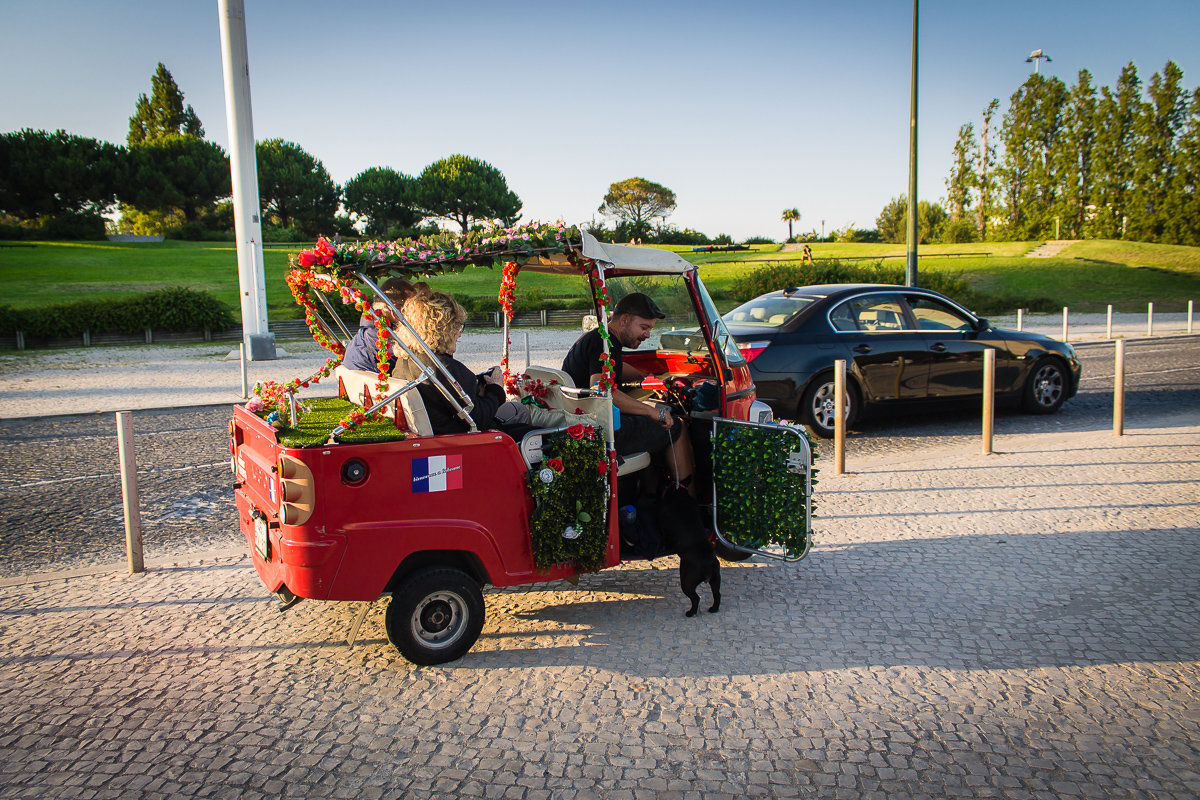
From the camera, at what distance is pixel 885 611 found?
4543 mm

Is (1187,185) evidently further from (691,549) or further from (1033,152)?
(691,549)

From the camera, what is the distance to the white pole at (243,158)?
19797 millimetres

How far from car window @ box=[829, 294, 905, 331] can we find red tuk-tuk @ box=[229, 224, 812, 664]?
191 inches

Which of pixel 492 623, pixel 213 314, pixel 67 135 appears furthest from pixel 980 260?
pixel 67 135

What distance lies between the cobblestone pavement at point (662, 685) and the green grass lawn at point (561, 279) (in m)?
25.4

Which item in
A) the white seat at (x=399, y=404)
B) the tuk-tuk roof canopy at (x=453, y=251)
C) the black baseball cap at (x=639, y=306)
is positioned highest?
the tuk-tuk roof canopy at (x=453, y=251)

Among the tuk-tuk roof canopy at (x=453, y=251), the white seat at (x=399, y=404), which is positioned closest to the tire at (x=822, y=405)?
the tuk-tuk roof canopy at (x=453, y=251)

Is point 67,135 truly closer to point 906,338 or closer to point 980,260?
point 980,260

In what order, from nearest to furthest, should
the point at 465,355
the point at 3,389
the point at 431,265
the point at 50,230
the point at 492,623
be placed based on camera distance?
the point at 431,265 → the point at 492,623 → the point at 3,389 → the point at 465,355 → the point at 50,230

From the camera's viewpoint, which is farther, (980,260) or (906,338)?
(980,260)

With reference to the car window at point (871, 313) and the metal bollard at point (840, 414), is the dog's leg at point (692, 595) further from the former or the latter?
the car window at point (871, 313)

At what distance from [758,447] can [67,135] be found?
7839 cm

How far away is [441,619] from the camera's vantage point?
4.02 meters

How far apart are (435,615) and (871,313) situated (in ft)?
23.5
